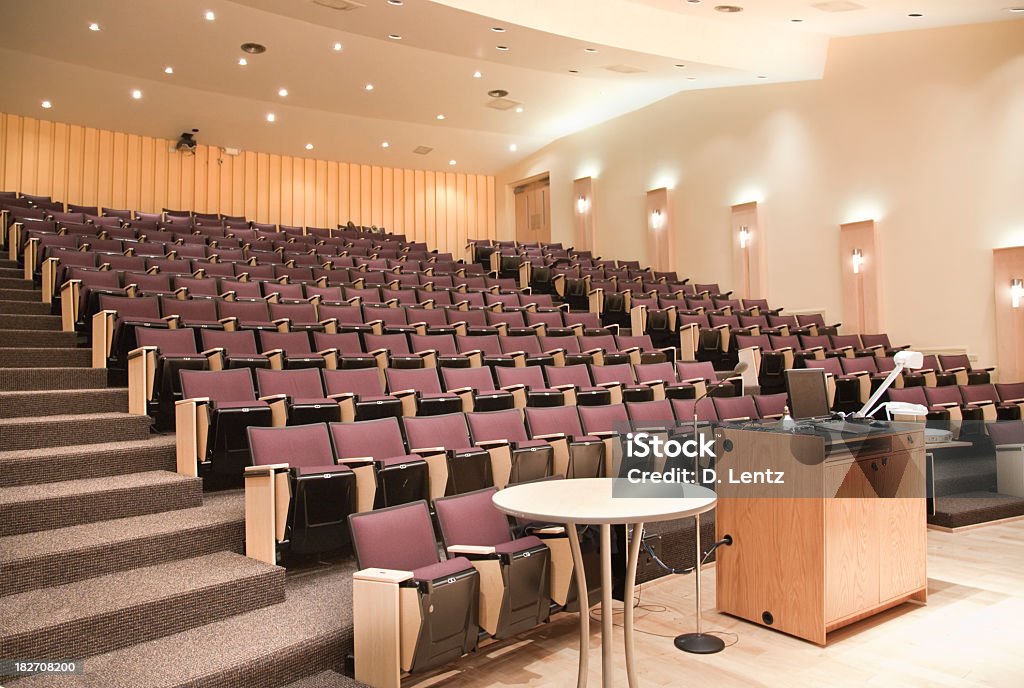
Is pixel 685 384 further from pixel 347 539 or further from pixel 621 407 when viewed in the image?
pixel 347 539

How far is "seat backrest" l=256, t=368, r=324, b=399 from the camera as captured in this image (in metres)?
1.71

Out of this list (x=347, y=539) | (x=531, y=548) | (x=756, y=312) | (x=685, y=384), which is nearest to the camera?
(x=531, y=548)

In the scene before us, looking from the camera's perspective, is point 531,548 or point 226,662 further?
point 531,548

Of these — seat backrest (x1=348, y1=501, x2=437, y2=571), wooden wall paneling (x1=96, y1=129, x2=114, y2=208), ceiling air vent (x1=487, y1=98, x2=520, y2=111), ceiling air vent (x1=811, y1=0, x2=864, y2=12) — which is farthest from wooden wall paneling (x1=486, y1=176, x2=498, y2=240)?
seat backrest (x1=348, y1=501, x2=437, y2=571)

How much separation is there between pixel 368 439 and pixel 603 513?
28.4 inches

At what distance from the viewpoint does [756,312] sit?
3691mm

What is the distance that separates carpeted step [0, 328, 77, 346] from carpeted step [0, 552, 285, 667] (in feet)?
3.10

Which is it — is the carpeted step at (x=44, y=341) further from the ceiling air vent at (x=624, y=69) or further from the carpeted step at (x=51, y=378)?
the ceiling air vent at (x=624, y=69)

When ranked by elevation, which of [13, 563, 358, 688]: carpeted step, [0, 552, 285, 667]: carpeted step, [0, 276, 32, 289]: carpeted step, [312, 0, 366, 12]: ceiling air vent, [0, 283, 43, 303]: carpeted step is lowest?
[13, 563, 358, 688]: carpeted step

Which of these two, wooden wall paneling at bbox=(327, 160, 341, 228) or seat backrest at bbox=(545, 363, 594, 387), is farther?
wooden wall paneling at bbox=(327, 160, 341, 228)

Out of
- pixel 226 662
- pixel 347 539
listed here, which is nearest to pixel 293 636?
pixel 226 662

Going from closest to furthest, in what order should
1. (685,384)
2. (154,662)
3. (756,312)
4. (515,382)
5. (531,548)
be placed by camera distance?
(154,662) → (531,548) → (515,382) → (685,384) → (756,312)

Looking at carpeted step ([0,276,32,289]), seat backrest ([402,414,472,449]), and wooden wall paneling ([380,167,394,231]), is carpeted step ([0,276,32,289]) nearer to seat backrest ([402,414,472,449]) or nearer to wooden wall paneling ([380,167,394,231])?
seat backrest ([402,414,472,449])

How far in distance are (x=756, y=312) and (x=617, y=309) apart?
2.51ft
